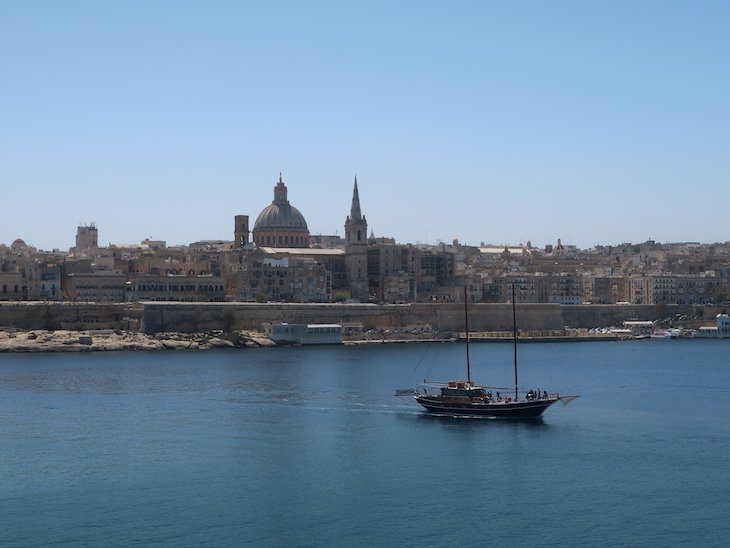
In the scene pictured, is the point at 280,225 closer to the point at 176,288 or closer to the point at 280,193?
the point at 280,193

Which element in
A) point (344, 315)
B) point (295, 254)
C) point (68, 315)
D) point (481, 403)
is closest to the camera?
point (481, 403)

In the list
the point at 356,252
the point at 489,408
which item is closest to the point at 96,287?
the point at 356,252

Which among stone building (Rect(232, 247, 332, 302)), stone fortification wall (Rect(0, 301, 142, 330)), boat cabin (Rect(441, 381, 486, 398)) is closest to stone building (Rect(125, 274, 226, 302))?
stone building (Rect(232, 247, 332, 302))

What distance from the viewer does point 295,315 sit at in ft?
→ 233

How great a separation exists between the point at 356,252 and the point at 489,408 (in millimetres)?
54380

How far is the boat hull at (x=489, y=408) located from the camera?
34281 millimetres

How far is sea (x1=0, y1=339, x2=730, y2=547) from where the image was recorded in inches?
856

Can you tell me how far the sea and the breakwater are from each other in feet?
64.4

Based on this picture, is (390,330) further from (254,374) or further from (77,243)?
(77,243)

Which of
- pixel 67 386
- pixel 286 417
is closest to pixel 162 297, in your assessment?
pixel 67 386

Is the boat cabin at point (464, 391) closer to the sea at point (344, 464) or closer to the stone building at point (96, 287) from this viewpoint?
the sea at point (344, 464)

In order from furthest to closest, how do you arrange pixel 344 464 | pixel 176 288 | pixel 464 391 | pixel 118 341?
pixel 176 288, pixel 118 341, pixel 464 391, pixel 344 464

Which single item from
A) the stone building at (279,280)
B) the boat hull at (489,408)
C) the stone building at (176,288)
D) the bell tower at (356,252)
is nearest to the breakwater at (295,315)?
the stone building at (176,288)

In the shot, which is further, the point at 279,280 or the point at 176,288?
the point at 279,280
